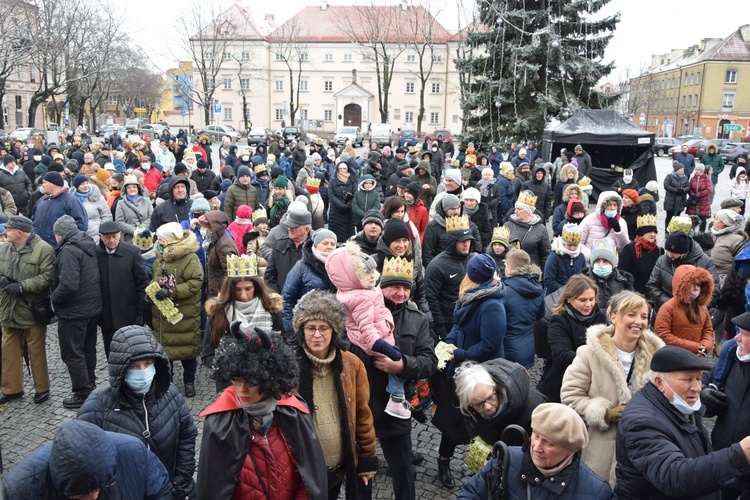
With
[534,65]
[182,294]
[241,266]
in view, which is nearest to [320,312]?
[241,266]

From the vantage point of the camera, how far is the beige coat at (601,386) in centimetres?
355

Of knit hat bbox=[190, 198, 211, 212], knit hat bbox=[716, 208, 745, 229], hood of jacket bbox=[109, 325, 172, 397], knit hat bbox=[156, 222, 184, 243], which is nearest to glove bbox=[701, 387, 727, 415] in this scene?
hood of jacket bbox=[109, 325, 172, 397]

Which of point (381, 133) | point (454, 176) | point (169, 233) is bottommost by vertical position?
point (169, 233)

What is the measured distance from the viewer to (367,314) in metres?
3.90

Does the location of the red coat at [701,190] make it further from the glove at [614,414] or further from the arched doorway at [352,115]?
the arched doorway at [352,115]

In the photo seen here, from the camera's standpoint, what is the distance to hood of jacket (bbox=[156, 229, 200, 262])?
5746 mm

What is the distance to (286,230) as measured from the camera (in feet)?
21.5

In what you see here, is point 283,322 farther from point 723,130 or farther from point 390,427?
point 723,130

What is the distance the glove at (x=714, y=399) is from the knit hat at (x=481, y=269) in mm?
1549

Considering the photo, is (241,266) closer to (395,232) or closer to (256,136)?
(395,232)

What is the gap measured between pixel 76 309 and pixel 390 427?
3.52m

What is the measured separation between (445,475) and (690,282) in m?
2.54

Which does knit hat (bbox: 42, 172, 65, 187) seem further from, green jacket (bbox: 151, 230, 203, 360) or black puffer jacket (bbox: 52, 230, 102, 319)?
green jacket (bbox: 151, 230, 203, 360)

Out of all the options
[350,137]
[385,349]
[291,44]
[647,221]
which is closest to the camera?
[385,349]
